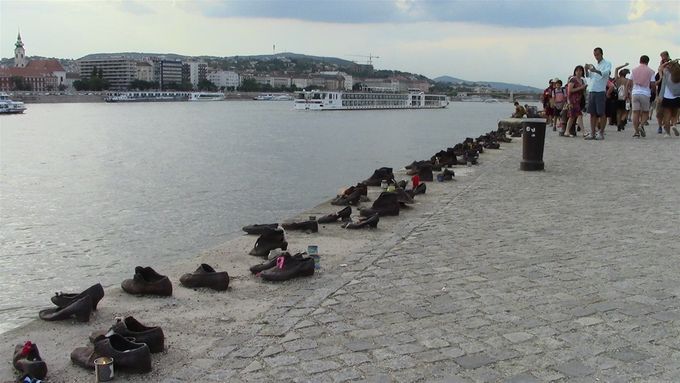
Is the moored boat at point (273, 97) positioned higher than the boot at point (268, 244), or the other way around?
the moored boat at point (273, 97)

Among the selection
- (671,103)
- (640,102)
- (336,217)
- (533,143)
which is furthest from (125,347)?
(671,103)

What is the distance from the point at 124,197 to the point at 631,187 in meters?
12.2

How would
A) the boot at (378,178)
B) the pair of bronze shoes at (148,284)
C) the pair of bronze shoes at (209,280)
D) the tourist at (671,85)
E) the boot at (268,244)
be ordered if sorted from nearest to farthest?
the pair of bronze shoes at (148,284) < the pair of bronze shoes at (209,280) < the boot at (268,244) < the boot at (378,178) < the tourist at (671,85)

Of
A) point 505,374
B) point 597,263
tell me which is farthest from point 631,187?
point 505,374

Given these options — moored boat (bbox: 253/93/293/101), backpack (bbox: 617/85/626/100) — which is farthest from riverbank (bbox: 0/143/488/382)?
moored boat (bbox: 253/93/293/101)

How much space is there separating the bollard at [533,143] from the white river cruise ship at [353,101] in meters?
91.8

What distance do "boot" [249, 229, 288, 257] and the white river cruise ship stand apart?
322 feet

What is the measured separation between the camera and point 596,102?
56.9ft

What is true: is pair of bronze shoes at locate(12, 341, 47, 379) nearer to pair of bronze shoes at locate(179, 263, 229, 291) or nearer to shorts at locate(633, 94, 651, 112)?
pair of bronze shoes at locate(179, 263, 229, 291)

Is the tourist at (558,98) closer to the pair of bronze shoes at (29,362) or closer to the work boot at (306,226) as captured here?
the work boot at (306,226)

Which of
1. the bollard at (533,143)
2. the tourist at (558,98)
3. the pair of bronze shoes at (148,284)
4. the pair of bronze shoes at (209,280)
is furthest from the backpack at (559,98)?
the pair of bronze shoes at (148,284)

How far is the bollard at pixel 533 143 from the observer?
12.9 m

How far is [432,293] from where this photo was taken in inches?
212

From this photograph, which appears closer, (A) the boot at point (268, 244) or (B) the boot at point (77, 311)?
(B) the boot at point (77, 311)
